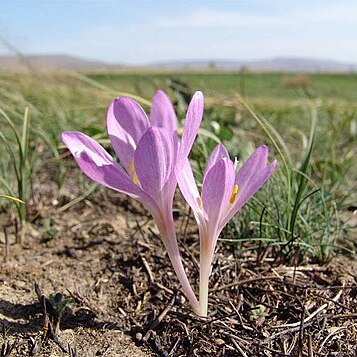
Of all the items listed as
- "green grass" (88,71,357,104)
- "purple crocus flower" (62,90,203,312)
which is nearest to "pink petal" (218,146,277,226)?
"purple crocus flower" (62,90,203,312)

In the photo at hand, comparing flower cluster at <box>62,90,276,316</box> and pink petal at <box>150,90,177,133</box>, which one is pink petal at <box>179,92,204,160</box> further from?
pink petal at <box>150,90,177,133</box>

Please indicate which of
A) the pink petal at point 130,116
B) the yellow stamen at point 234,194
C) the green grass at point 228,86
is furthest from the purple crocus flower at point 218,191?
the green grass at point 228,86

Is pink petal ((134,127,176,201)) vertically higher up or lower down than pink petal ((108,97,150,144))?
lower down

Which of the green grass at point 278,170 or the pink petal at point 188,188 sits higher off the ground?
the pink petal at point 188,188

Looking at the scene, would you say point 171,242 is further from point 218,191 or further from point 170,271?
point 170,271

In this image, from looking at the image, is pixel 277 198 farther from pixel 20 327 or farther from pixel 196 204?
pixel 20 327

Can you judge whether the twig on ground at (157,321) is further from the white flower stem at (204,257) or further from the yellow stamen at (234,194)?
the yellow stamen at (234,194)
